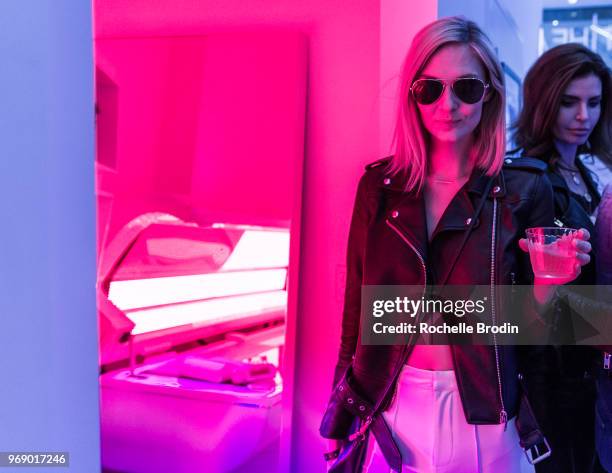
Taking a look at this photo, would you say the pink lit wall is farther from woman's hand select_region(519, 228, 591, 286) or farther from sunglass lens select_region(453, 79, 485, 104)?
woman's hand select_region(519, 228, 591, 286)

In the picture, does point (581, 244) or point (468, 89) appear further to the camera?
point (468, 89)

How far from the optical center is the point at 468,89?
4.53 feet

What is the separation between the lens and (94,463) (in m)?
1.00

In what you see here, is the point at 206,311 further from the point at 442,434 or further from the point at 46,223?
the point at 46,223

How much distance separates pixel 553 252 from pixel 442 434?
19.5 inches

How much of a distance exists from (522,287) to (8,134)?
1143 mm

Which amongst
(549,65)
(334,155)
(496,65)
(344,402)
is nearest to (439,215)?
(496,65)

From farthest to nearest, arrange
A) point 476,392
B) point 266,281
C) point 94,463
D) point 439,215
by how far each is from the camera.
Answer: point 266,281
point 439,215
point 476,392
point 94,463

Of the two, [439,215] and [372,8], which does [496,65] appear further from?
[372,8]

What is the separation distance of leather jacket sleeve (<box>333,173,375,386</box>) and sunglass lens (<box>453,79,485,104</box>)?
339 mm

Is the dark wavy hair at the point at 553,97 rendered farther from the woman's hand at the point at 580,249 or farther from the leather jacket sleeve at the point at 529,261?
the woman's hand at the point at 580,249

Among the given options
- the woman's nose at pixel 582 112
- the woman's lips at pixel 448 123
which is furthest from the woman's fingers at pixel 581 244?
the woman's nose at pixel 582 112

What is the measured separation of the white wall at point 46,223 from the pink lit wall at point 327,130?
1.25 metres

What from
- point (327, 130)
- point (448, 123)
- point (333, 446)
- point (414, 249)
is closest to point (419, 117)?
point (448, 123)
